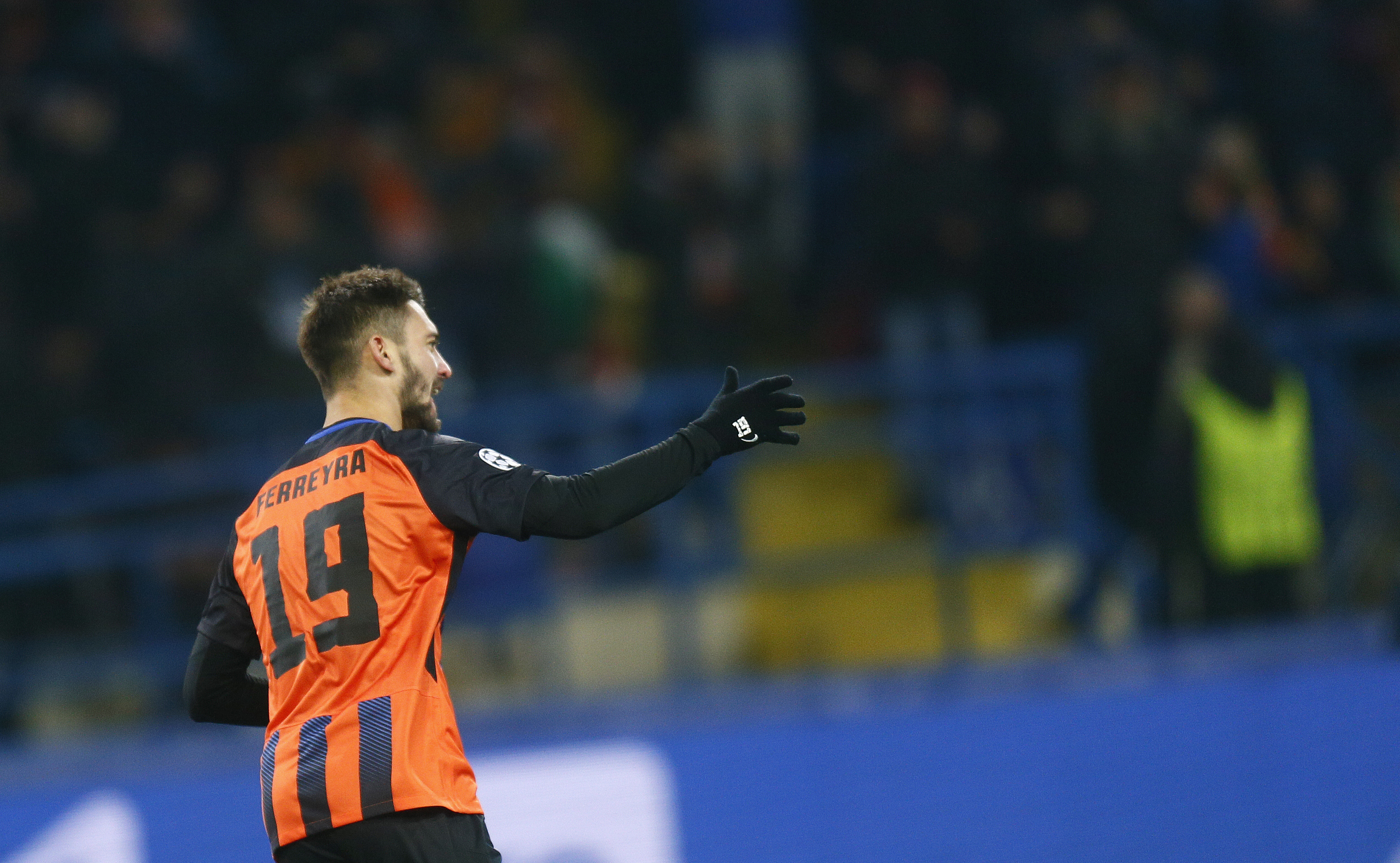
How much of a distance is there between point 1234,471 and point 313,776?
4.65m

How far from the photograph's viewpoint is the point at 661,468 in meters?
2.84

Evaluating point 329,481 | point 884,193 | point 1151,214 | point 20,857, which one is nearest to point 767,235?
point 884,193

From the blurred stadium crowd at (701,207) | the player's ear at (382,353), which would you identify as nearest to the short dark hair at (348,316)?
the player's ear at (382,353)

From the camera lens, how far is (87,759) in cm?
510

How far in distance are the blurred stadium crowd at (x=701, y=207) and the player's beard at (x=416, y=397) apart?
4227 mm

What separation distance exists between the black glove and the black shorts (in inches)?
33.5

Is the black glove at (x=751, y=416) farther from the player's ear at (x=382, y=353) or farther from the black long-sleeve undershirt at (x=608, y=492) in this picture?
the player's ear at (x=382, y=353)

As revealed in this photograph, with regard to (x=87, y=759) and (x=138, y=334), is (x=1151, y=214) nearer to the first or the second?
(x=138, y=334)

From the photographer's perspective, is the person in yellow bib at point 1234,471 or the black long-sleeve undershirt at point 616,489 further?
the person in yellow bib at point 1234,471

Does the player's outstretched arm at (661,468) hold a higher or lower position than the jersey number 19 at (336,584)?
higher

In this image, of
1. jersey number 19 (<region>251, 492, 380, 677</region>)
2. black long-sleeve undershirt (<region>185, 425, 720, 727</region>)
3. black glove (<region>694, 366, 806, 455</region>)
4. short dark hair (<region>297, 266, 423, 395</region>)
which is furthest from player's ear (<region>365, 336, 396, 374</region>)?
black glove (<region>694, 366, 806, 455</region>)

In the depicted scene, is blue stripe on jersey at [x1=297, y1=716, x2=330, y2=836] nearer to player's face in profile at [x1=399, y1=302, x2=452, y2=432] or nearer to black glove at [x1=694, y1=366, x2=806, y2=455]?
player's face in profile at [x1=399, y1=302, x2=452, y2=432]

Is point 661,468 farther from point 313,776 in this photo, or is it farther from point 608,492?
point 313,776

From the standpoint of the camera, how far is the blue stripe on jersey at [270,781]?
295 centimetres
